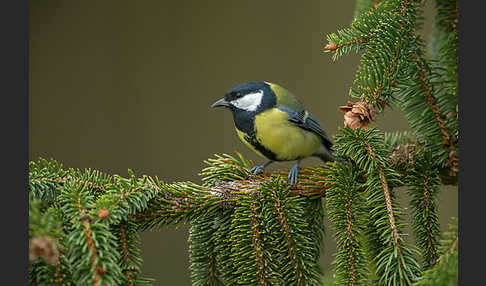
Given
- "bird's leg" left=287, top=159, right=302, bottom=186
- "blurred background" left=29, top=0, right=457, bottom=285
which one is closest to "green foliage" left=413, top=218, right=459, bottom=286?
"bird's leg" left=287, top=159, right=302, bottom=186

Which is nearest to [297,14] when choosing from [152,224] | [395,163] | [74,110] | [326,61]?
[326,61]

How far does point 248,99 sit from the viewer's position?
752mm

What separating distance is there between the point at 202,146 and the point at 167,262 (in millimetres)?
409

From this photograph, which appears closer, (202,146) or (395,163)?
(395,163)

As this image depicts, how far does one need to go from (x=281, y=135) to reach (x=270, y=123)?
27 mm

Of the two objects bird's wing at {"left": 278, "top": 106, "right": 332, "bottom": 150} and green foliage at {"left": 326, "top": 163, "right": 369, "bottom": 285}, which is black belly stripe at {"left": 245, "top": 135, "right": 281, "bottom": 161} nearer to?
bird's wing at {"left": 278, "top": 106, "right": 332, "bottom": 150}

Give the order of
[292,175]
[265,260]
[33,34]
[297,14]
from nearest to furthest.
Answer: [265,260]
[292,175]
[33,34]
[297,14]

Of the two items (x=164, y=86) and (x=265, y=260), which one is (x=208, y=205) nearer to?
(x=265, y=260)

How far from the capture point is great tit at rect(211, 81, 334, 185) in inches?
29.1

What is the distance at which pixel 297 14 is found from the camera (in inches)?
66.2

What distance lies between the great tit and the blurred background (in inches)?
27.9

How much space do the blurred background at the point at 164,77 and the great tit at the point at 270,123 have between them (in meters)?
0.71

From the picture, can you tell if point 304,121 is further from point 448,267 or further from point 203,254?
point 448,267

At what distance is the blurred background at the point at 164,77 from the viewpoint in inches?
58.3
